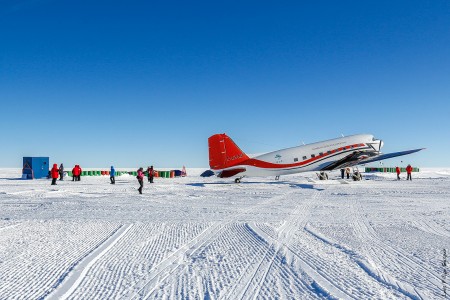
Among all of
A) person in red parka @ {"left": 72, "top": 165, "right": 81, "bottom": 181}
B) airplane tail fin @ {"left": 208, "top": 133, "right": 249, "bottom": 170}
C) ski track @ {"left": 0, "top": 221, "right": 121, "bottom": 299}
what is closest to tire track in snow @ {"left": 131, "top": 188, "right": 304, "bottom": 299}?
ski track @ {"left": 0, "top": 221, "right": 121, "bottom": 299}

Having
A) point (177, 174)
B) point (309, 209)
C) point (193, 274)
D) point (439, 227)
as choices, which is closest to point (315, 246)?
point (193, 274)

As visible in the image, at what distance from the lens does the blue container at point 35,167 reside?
128ft

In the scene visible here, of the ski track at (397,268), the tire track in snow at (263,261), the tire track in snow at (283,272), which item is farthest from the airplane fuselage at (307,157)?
the ski track at (397,268)

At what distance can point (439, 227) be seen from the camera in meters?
8.05

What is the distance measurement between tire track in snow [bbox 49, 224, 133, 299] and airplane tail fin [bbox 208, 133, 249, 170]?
63.6 ft

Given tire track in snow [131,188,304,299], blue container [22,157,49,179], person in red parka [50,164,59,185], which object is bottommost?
tire track in snow [131,188,304,299]

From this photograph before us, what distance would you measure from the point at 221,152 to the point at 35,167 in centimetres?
2505

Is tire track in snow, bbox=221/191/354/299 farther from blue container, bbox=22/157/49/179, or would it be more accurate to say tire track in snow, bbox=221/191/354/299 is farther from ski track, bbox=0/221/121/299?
blue container, bbox=22/157/49/179

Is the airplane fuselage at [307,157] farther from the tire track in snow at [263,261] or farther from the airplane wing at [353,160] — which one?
the tire track in snow at [263,261]

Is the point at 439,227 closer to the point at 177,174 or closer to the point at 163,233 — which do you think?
the point at 163,233

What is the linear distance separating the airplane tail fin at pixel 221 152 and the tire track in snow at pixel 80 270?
1939 centimetres

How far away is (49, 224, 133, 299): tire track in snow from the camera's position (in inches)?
152

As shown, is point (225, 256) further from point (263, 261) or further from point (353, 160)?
point (353, 160)

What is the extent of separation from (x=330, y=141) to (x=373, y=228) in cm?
2198
